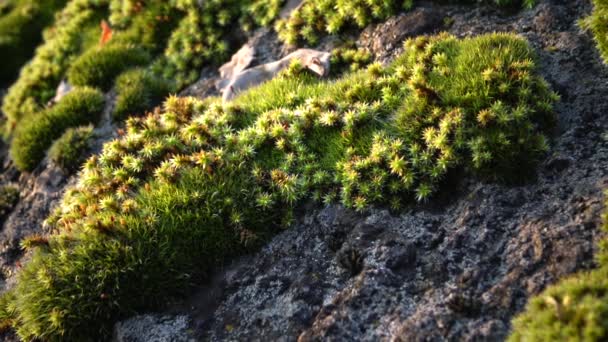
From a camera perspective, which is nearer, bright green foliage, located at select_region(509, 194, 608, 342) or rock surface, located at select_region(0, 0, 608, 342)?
bright green foliage, located at select_region(509, 194, 608, 342)

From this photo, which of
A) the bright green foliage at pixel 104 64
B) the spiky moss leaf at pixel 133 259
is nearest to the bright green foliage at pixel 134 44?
the bright green foliage at pixel 104 64

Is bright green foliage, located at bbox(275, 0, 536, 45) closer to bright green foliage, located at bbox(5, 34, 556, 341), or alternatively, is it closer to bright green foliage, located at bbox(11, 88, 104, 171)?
bright green foliage, located at bbox(5, 34, 556, 341)

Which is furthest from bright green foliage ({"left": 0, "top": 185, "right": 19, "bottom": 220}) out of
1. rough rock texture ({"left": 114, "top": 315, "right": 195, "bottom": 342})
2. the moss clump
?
the moss clump

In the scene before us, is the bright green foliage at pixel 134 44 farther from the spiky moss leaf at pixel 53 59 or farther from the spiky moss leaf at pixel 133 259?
the spiky moss leaf at pixel 133 259

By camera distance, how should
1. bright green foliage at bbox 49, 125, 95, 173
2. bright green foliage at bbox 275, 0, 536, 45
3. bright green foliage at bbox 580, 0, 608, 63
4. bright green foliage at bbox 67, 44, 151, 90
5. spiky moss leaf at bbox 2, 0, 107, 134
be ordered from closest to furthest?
bright green foliage at bbox 580, 0, 608, 63
bright green foliage at bbox 275, 0, 536, 45
bright green foliage at bbox 49, 125, 95, 173
bright green foliage at bbox 67, 44, 151, 90
spiky moss leaf at bbox 2, 0, 107, 134

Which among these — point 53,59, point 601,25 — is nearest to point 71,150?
point 53,59

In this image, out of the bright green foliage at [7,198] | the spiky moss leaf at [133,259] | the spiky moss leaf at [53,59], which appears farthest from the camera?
the spiky moss leaf at [53,59]
